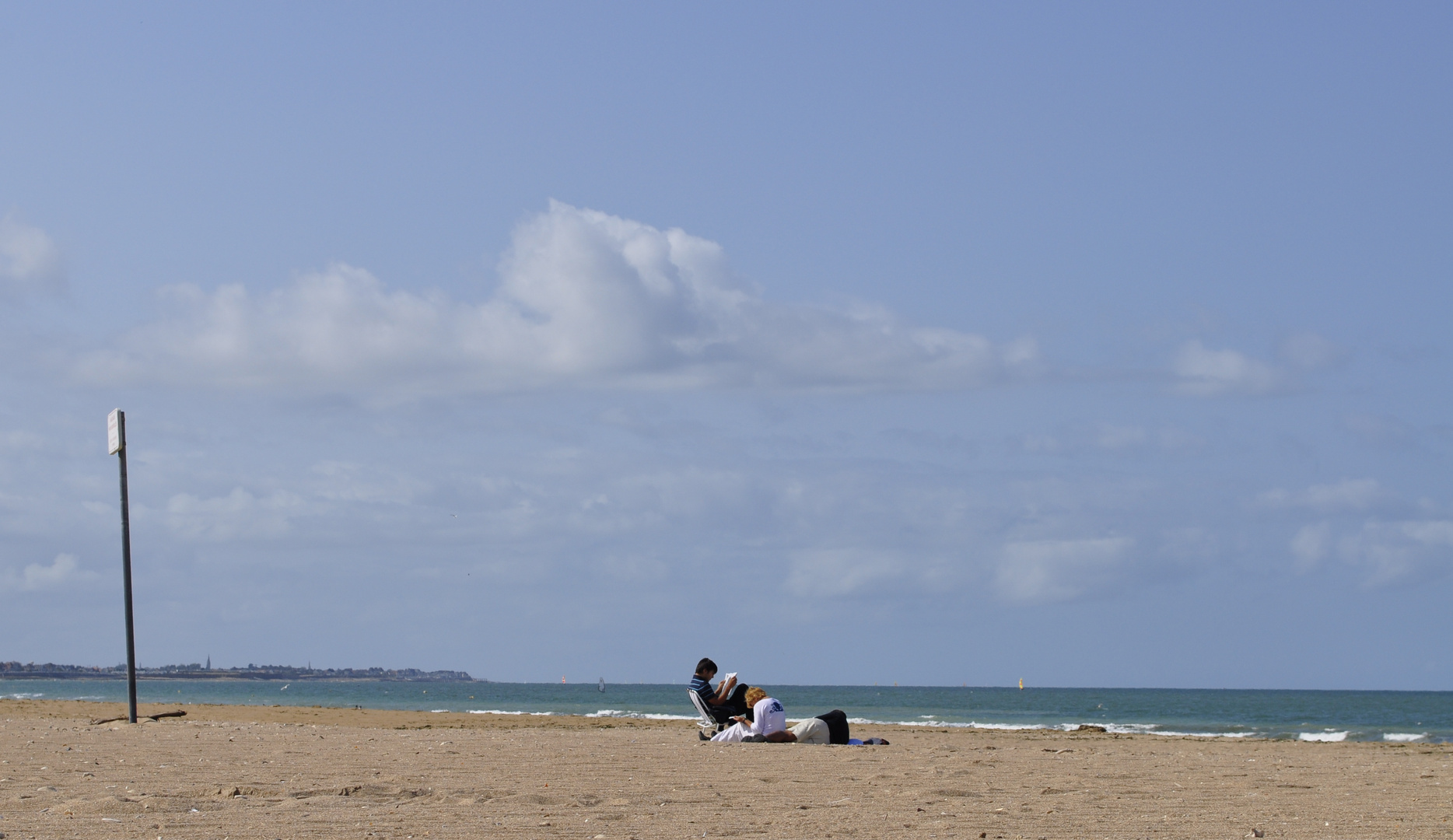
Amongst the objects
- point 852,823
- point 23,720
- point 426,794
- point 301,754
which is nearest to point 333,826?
point 426,794

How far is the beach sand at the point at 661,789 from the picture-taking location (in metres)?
7.30

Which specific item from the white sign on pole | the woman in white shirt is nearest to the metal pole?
the white sign on pole

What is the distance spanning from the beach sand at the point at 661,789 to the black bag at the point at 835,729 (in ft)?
2.63

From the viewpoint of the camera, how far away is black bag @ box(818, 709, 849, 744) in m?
13.9

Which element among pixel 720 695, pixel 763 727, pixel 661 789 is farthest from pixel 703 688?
pixel 661 789

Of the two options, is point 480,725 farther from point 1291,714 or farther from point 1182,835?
point 1291,714

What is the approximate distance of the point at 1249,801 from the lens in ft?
29.7

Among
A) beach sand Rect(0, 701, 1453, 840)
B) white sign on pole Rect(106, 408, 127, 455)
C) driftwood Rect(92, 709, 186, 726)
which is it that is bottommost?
driftwood Rect(92, 709, 186, 726)

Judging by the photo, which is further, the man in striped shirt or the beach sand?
the man in striped shirt

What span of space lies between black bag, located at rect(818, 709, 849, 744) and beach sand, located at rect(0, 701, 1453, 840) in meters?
0.80

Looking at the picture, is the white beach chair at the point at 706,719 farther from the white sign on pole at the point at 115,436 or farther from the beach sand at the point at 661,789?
the white sign on pole at the point at 115,436

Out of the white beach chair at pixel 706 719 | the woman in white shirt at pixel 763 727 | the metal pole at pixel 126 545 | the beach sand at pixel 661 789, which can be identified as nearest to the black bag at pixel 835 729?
the woman in white shirt at pixel 763 727

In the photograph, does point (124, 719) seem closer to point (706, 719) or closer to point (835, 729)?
point (706, 719)

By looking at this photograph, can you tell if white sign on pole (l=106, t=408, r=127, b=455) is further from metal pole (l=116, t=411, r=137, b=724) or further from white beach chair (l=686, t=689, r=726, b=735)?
white beach chair (l=686, t=689, r=726, b=735)
